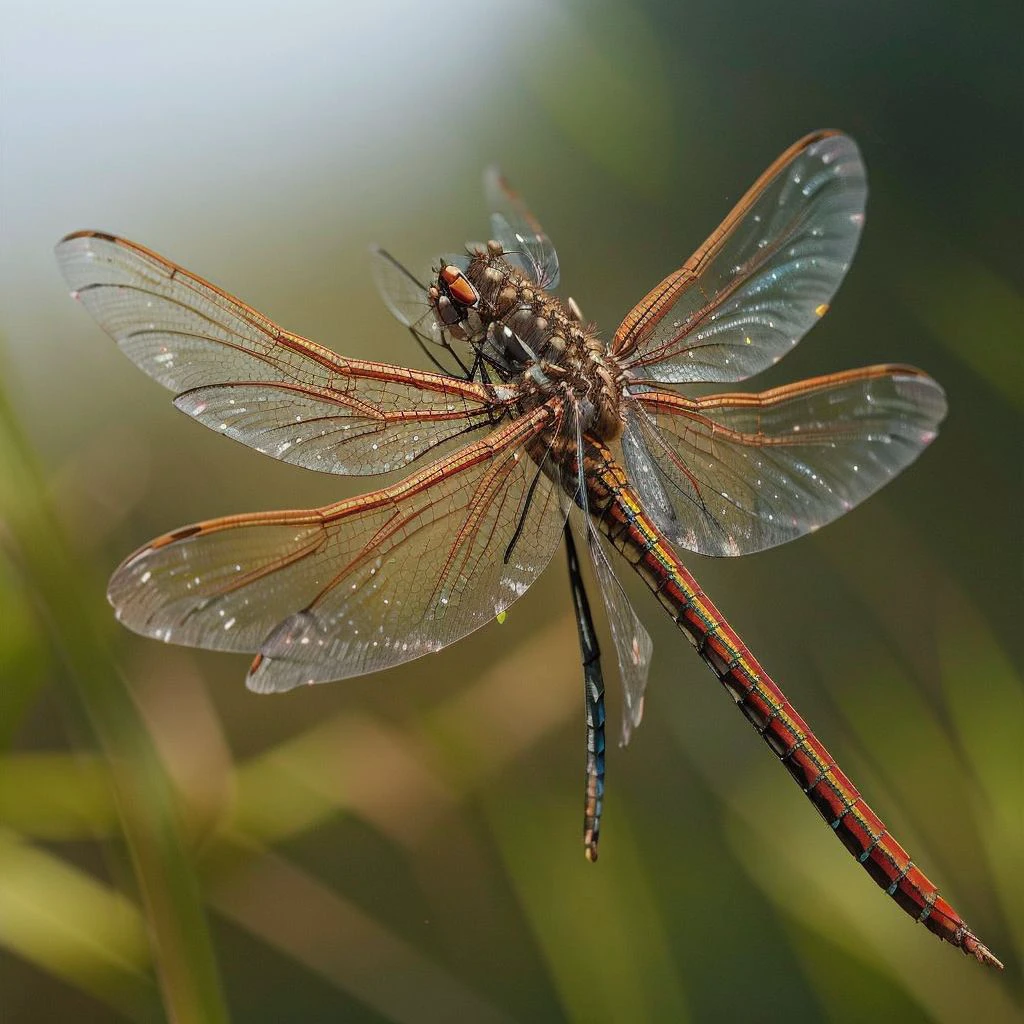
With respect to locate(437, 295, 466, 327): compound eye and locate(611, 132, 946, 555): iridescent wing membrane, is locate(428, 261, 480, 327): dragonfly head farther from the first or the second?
locate(611, 132, 946, 555): iridescent wing membrane

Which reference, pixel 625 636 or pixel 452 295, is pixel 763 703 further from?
pixel 452 295

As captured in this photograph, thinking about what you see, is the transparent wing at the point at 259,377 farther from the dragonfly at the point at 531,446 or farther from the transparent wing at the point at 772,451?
the transparent wing at the point at 772,451

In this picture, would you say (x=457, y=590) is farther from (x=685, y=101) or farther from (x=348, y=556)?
(x=685, y=101)

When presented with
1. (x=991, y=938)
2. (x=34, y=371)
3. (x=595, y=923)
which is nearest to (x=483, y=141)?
(x=34, y=371)

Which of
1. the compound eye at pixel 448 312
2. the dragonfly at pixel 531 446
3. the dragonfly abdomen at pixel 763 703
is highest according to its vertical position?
the compound eye at pixel 448 312

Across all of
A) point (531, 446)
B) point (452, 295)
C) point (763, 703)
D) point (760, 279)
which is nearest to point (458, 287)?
point (452, 295)

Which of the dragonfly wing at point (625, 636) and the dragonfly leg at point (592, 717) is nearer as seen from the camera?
the dragonfly wing at point (625, 636)

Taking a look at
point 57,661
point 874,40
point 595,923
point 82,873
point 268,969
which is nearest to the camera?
point 57,661

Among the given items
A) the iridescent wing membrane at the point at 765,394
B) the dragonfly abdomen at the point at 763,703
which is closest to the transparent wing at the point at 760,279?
the iridescent wing membrane at the point at 765,394
